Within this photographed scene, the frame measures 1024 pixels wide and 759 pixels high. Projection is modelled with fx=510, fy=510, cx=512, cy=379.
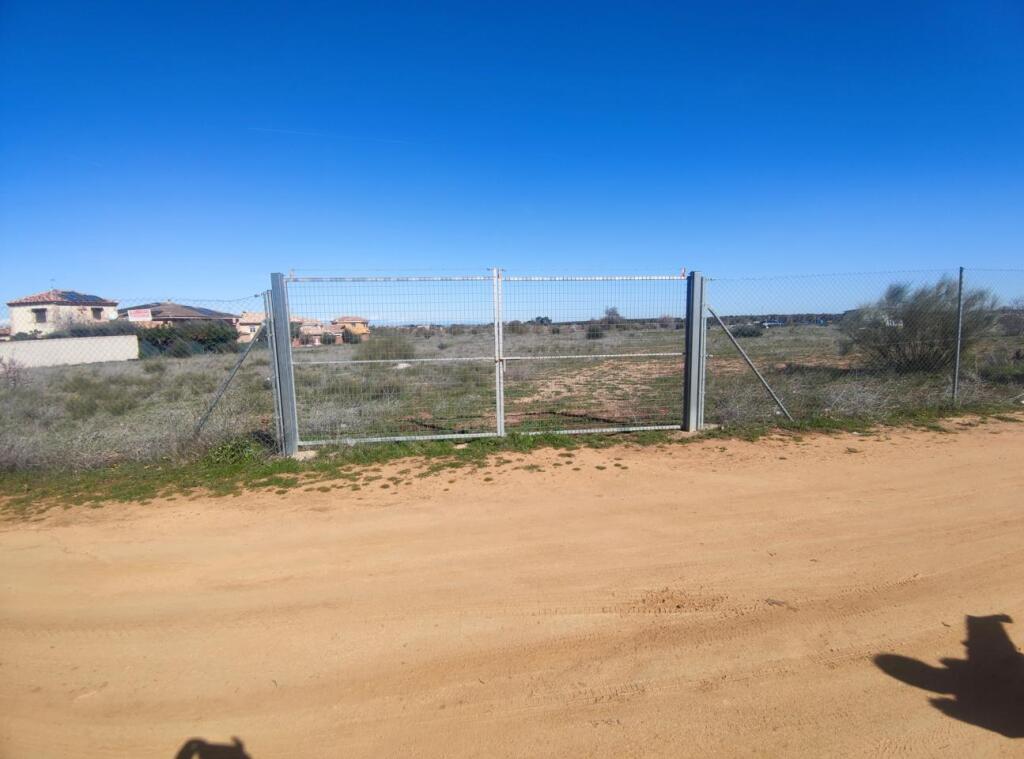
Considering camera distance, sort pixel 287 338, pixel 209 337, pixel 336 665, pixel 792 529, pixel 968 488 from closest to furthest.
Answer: pixel 336 665, pixel 792 529, pixel 968 488, pixel 287 338, pixel 209 337

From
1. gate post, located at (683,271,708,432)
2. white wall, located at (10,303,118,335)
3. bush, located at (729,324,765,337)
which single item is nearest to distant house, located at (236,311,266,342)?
white wall, located at (10,303,118,335)

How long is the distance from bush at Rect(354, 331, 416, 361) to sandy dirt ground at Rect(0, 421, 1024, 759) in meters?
2.60

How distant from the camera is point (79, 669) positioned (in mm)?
2990

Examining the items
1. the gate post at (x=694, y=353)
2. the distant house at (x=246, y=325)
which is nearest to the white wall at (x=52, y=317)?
Answer: the distant house at (x=246, y=325)

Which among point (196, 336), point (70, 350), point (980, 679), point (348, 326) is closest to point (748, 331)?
point (348, 326)

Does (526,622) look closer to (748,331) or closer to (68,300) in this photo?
(748,331)

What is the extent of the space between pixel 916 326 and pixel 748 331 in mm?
4949

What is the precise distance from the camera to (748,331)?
34.0 feet

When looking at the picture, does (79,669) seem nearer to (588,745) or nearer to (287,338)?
(588,745)

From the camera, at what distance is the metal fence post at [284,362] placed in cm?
Answer: 700

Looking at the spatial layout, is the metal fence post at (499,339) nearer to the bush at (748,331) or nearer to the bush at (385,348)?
the bush at (385,348)

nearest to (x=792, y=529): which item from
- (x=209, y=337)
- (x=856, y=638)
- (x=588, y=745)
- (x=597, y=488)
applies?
(x=856, y=638)

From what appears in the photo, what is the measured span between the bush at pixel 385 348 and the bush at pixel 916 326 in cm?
A: 1096

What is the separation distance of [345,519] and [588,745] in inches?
133
